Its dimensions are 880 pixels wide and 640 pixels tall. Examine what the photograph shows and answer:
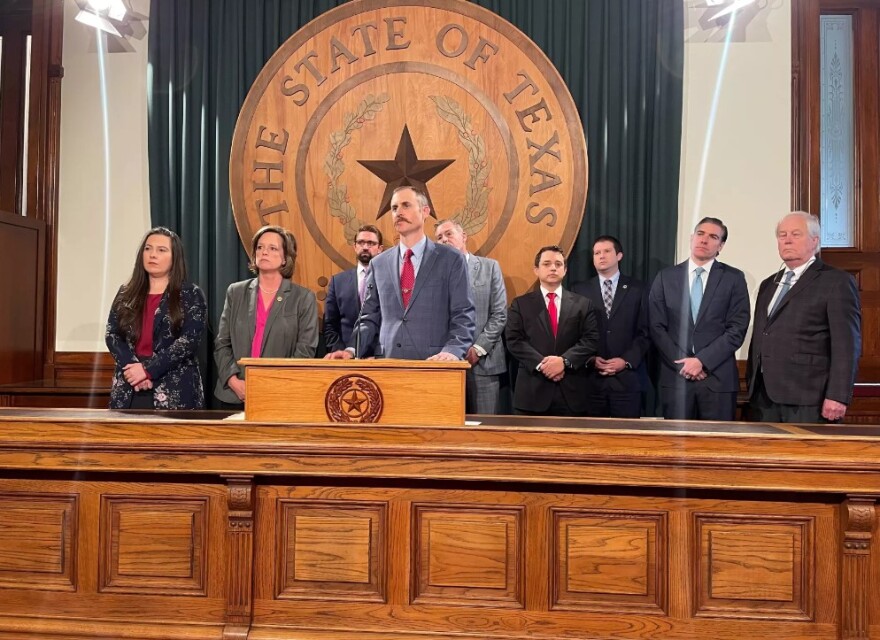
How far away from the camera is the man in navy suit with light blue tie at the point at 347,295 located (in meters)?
4.10

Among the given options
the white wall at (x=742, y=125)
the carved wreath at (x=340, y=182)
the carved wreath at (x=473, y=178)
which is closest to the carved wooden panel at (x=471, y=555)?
the carved wreath at (x=473, y=178)

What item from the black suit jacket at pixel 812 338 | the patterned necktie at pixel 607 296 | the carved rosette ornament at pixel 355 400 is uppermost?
the patterned necktie at pixel 607 296

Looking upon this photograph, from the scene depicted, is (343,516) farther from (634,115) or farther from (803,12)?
(803,12)

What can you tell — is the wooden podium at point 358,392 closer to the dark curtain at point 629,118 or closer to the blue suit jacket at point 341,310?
the blue suit jacket at point 341,310

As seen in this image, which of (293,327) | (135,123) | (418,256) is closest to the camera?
(418,256)

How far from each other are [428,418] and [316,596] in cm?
60

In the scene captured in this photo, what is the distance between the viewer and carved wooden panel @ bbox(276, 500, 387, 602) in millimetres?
2326

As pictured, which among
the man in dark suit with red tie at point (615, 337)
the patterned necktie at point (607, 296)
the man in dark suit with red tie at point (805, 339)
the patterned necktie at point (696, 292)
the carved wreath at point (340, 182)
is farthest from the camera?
the carved wreath at point (340, 182)

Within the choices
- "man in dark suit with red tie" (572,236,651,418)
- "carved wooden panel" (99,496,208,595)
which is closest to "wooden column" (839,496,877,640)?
"carved wooden panel" (99,496,208,595)

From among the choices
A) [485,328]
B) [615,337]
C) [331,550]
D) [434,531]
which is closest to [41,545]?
[331,550]

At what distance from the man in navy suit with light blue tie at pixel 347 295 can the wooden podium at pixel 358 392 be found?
1.70 m

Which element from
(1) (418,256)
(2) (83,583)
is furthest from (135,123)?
(2) (83,583)

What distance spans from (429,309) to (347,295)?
3.92 feet

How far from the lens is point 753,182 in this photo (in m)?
4.58
